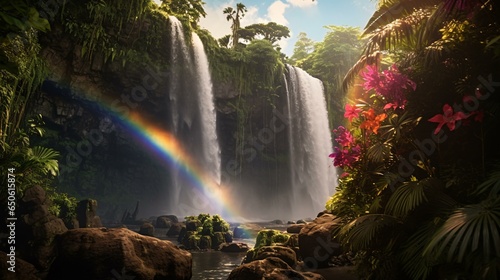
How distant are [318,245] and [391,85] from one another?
13.8ft

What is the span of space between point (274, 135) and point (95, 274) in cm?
2420

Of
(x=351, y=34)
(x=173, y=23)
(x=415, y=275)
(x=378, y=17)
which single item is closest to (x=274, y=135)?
(x=173, y=23)

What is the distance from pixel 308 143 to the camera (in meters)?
28.5

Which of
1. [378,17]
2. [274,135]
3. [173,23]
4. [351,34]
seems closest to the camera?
[378,17]

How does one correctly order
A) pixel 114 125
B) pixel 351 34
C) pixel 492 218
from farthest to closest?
pixel 351 34 < pixel 114 125 < pixel 492 218

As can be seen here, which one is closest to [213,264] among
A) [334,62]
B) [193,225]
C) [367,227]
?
[193,225]

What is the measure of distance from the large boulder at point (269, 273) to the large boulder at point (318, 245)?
1622 mm

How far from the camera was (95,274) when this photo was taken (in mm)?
5195

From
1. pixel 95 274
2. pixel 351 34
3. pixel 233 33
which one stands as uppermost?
pixel 351 34

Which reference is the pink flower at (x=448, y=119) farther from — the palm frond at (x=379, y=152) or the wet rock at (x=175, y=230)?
the wet rock at (x=175, y=230)

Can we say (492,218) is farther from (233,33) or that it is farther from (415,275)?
(233,33)

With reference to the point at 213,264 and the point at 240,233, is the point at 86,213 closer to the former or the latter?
the point at 213,264

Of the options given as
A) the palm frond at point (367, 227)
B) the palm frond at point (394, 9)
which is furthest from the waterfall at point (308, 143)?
the palm frond at point (367, 227)

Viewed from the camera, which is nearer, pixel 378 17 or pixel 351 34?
pixel 378 17
